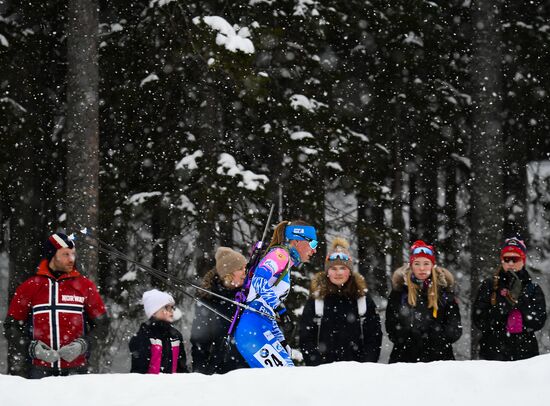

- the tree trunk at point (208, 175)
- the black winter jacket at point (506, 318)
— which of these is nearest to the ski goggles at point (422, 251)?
the black winter jacket at point (506, 318)

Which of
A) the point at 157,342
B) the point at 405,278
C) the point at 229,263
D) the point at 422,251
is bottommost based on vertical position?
the point at 157,342

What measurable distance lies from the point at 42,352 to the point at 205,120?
5.40 metres

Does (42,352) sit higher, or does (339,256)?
(339,256)

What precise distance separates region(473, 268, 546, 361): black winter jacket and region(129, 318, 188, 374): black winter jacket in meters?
2.92

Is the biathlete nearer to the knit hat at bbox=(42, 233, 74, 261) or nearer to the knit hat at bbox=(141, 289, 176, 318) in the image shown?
the knit hat at bbox=(141, 289, 176, 318)

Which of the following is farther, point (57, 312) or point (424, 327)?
point (424, 327)

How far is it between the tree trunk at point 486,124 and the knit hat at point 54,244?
7.12 meters

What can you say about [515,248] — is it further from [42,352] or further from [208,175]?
[208,175]

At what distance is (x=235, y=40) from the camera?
955 cm

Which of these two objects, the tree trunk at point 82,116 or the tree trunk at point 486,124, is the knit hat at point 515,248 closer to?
the tree trunk at point 486,124

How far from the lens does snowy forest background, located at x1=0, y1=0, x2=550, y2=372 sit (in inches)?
395

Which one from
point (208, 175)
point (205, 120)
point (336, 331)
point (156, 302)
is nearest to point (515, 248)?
point (336, 331)

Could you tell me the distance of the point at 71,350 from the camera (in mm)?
6355

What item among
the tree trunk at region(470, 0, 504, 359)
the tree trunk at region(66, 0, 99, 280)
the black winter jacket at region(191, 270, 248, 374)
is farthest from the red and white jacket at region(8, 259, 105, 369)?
the tree trunk at region(470, 0, 504, 359)
